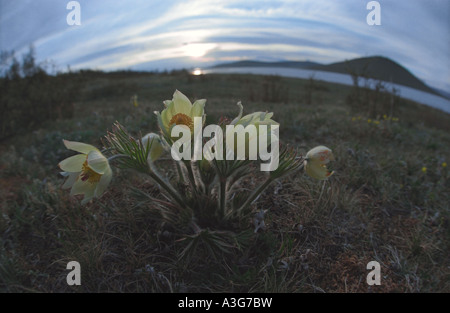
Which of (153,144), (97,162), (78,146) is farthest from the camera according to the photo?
(153,144)

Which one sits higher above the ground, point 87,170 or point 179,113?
point 179,113

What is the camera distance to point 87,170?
58.2 inches

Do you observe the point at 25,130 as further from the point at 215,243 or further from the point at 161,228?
the point at 215,243

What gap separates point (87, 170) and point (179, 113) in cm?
49

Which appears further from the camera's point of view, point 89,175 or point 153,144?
point 153,144

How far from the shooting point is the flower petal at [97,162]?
4.50 feet

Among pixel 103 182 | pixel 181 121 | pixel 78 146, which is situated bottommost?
pixel 103 182

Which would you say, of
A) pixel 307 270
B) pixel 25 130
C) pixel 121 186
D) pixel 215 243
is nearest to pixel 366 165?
pixel 307 270

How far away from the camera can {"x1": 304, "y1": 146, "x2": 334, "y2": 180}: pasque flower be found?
156 cm

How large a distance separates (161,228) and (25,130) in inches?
208

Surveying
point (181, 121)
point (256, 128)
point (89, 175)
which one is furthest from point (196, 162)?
point (89, 175)

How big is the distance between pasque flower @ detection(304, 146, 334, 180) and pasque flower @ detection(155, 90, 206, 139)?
1.83ft

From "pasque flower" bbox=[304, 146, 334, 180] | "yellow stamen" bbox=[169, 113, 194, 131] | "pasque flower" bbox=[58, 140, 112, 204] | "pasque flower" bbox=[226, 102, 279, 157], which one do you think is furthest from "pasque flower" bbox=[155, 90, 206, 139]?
"pasque flower" bbox=[304, 146, 334, 180]

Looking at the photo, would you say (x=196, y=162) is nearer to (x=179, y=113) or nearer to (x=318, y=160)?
(x=179, y=113)
